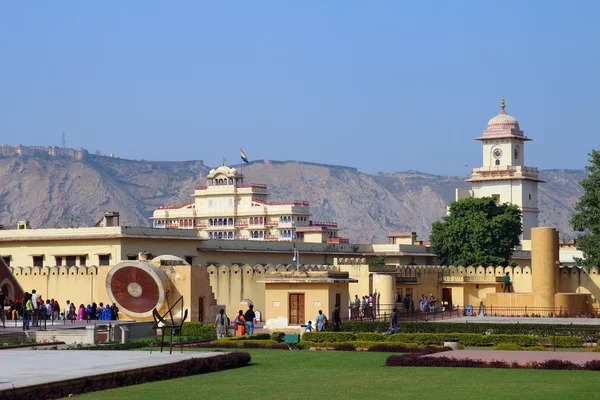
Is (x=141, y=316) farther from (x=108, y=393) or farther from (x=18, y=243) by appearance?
(x=108, y=393)

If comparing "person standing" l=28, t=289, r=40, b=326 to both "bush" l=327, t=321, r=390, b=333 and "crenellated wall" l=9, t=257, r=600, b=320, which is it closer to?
"crenellated wall" l=9, t=257, r=600, b=320

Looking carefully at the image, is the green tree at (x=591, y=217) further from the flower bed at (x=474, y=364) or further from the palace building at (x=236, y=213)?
the palace building at (x=236, y=213)

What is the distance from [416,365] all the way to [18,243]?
42.6m

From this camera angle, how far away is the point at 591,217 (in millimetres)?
63750

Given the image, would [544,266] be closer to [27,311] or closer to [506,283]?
[506,283]

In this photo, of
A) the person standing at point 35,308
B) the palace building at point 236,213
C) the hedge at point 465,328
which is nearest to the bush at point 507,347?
the hedge at point 465,328

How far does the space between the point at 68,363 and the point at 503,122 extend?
8514cm

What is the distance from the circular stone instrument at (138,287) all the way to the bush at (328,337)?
509 inches

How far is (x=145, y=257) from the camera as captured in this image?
51.8 metres

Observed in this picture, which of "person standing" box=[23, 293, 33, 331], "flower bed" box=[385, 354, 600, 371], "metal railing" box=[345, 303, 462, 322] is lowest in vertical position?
"flower bed" box=[385, 354, 600, 371]

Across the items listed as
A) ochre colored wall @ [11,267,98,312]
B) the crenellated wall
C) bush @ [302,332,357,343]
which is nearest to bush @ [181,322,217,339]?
the crenellated wall

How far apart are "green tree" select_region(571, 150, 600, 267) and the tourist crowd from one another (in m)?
26.0

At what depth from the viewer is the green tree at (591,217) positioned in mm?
63722

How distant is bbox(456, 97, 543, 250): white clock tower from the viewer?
105m
